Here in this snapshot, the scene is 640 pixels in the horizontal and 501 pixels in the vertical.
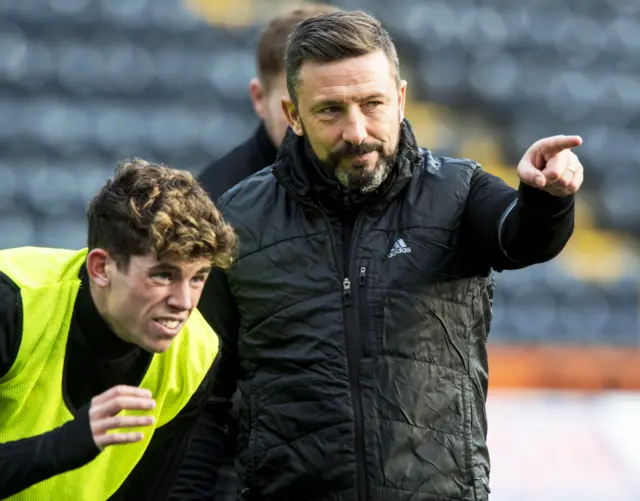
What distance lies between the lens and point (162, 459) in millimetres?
2721

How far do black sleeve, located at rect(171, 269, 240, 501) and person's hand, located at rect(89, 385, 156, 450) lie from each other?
0.48m

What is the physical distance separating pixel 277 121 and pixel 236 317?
85cm

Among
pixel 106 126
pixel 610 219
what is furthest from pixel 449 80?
→ pixel 106 126

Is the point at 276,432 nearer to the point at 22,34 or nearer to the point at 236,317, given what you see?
the point at 236,317

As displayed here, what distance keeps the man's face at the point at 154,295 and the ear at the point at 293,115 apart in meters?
0.36

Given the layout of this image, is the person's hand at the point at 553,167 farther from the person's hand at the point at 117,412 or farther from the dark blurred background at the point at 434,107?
the dark blurred background at the point at 434,107

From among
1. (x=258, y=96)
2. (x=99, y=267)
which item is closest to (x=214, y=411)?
(x=99, y=267)

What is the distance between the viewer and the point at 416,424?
244 centimetres

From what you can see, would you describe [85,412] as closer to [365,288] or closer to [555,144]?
[365,288]

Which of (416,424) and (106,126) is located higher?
(106,126)

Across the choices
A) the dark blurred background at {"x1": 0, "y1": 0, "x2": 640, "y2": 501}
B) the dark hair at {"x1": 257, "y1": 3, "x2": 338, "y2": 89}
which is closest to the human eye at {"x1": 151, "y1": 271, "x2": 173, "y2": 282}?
the dark hair at {"x1": 257, "y1": 3, "x2": 338, "y2": 89}

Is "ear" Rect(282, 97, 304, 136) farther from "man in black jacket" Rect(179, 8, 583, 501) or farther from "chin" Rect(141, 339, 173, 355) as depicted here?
"chin" Rect(141, 339, 173, 355)

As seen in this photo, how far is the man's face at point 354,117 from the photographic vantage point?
99.0 inches

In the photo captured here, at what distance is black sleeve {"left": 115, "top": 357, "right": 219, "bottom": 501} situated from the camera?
2.70 m
